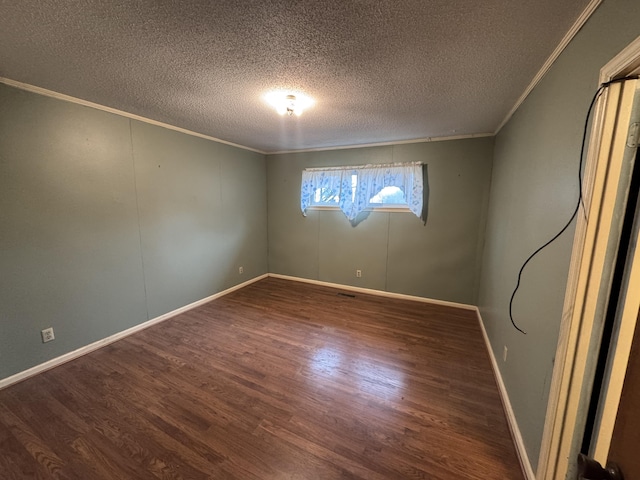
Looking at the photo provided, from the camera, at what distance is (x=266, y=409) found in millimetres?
1717

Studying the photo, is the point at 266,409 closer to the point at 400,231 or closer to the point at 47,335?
the point at 47,335

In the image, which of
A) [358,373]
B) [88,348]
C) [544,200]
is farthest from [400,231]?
[88,348]

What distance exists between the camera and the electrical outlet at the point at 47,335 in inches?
82.1

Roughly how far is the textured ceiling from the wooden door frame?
1.90ft

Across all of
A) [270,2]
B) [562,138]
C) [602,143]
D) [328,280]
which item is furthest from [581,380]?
[328,280]

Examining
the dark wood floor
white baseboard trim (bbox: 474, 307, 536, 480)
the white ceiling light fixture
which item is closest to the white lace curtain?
the white ceiling light fixture

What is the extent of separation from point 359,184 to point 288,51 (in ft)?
8.03

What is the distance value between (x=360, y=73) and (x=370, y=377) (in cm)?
232

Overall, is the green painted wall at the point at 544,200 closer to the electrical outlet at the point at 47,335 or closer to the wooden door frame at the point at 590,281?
the wooden door frame at the point at 590,281

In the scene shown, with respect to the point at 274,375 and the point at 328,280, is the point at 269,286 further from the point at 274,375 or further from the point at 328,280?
the point at 274,375

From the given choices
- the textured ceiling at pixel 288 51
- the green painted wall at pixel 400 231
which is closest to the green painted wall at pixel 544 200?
the textured ceiling at pixel 288 51

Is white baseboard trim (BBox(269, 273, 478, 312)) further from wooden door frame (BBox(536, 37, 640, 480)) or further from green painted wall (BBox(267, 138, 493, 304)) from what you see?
wooden door frame (BBox(536, 37, 640, 480))

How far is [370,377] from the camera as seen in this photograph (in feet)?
6.73

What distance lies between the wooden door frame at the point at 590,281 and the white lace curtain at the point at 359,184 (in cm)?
253
